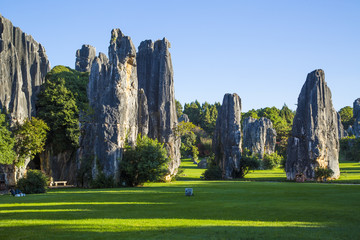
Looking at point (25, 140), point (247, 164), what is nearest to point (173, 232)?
point (25, 140)

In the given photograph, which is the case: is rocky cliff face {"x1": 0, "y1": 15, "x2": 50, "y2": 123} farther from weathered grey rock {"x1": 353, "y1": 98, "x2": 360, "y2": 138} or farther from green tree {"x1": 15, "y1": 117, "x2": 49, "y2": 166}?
weathered grey rock {"x1": 353, "y1": 98, "x2": 360, "y2": 138}

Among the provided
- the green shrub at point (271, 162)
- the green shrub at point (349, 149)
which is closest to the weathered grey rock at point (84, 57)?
the green shrub at point (271, 162)

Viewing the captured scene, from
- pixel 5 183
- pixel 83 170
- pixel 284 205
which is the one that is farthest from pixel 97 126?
pixel 284 205

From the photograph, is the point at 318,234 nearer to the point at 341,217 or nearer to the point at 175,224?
the point at 341,217

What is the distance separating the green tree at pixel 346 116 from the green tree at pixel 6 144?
116 meters

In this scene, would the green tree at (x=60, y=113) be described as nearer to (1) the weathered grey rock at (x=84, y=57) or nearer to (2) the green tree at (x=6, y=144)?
(2) the green tree at (x=6, y=144)

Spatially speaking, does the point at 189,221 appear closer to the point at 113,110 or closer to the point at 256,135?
the point at 113,110

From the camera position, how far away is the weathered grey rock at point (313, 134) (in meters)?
46.9

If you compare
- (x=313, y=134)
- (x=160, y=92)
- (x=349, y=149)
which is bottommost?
(x=349, y=149)

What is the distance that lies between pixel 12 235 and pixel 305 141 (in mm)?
42995

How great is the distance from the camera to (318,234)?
11062mm

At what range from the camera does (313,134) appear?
47.7 metres

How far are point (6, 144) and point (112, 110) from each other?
10877 mm

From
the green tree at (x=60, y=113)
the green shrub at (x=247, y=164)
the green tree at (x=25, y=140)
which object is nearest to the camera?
the green tree at (x=25, y=140)
